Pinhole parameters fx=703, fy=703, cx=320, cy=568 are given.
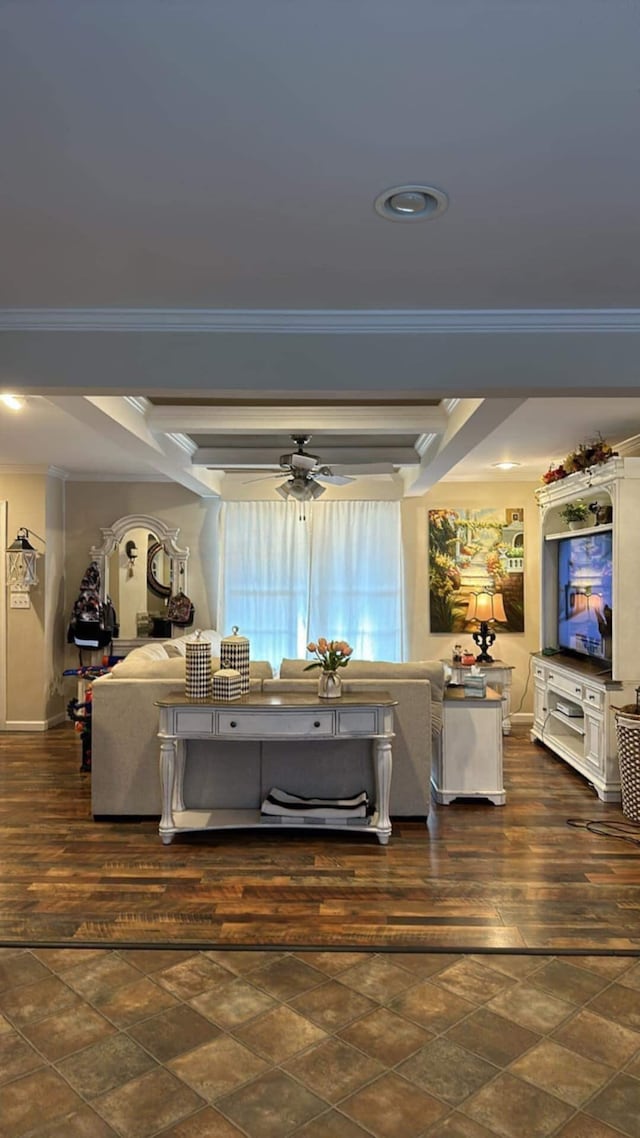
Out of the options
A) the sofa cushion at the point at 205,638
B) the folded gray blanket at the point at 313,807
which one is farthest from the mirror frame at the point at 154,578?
the folded gray blanket at the point at 313,807

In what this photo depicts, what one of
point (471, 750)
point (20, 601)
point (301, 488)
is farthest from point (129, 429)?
point (20, 601)

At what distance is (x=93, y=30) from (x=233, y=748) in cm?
354

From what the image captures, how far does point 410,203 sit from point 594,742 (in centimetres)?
404

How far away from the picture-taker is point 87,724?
16.8ft

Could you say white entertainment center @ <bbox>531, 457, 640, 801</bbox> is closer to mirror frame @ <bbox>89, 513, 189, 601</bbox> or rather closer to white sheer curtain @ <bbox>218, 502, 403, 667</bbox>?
white sheer curtain @ <bbox>218, 502, 403, 667</bbox>

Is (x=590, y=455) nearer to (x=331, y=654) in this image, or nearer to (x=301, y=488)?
(x=301, y=488)

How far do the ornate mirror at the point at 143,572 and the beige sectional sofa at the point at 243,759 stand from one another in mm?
3062

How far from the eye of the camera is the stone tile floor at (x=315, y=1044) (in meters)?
1.95

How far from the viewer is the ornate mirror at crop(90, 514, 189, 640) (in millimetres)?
7215

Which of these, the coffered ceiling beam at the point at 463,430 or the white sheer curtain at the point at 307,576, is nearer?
the coffered ceiling beam at the point at 463,430

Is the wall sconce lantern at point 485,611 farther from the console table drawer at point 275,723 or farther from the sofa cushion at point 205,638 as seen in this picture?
the console table drawer at point 275,723

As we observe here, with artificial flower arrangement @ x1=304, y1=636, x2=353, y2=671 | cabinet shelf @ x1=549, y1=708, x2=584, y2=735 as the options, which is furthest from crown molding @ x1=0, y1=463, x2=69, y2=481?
cabinet shelf @ x1=549, y1=708, x2=584, y2=735

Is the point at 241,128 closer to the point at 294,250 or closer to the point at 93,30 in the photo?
the point at 93,30

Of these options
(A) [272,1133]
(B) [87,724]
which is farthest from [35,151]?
(B) [87,724]
